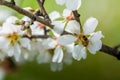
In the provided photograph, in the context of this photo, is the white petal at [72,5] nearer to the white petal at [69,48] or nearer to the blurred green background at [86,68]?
the white petal at [69,48]

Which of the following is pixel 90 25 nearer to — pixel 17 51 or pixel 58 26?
pixel 58 26

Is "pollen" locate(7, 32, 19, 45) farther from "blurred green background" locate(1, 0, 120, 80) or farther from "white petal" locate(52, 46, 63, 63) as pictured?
"blurred green background" locate(1, 0, 120, 80)

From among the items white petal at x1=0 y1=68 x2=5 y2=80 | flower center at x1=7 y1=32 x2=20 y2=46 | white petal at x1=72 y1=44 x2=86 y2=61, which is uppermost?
white petal at x1=72 y1=44 x2=86 y2=61

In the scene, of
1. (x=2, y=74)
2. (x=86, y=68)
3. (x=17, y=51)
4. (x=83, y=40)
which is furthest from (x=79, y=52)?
(x=86, y=68)

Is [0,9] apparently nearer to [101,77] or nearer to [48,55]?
[101,77]

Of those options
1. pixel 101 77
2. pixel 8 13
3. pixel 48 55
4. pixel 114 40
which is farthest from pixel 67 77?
pixel 48 55

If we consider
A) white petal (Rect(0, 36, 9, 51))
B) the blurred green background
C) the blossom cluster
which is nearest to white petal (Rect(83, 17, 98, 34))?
the blossom cluster

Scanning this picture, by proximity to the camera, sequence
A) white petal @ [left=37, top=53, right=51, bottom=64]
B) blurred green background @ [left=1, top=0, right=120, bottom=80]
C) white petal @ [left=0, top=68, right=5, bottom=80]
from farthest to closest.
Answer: blurred green background @ [left=1, top=0, right=120, bottom=80], white petal @ [left=0, top=68, right=5, bottom=80], white petal @ [left=37, top=53, right=51, bottom=64]

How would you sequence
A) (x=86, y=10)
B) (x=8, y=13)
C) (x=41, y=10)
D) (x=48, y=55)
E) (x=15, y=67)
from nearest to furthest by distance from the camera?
(x=41, y=10), (x=48, y=55), (x=8, y=13), (x=15, y=67), (x=86, y=10)
